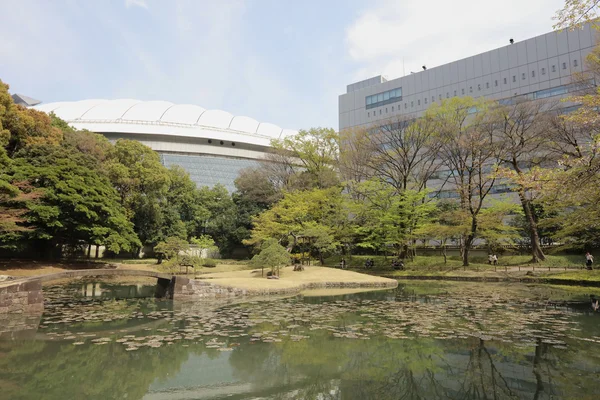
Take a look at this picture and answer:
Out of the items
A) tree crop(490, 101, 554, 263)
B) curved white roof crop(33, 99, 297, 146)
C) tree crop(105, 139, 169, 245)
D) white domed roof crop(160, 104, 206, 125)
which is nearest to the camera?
tree crop(490, 101, 554, 263)

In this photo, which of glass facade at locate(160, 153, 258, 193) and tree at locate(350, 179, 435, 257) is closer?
tree at locate(350, 179, 435, 257)

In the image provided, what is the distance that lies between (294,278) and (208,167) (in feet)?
119

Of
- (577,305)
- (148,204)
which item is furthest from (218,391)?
(148,204)

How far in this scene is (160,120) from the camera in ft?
184

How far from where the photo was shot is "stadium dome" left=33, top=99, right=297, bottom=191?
5259 centimetres

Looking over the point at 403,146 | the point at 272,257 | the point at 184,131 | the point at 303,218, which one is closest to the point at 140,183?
the point at 303,218

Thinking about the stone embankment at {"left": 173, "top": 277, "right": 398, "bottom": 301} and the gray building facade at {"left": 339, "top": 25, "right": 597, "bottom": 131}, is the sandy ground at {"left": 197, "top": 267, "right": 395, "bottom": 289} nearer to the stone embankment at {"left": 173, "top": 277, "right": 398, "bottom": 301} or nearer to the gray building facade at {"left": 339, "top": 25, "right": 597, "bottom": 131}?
the stone embankment at {"left": 173, "top": 277, "right": 398, "bottom": 301}

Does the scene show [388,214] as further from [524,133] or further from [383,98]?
[383,98]

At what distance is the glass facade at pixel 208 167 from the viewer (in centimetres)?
5032

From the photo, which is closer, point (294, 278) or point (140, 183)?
point (294, 278)

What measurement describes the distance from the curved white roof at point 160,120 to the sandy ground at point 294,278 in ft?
127

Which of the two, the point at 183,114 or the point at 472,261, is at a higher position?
the point at 183,114

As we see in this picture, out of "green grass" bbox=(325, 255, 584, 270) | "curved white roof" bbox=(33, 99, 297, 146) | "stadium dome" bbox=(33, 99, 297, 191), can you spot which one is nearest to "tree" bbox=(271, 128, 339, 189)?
"green grass" bbox=(325, 255, 584, 270)

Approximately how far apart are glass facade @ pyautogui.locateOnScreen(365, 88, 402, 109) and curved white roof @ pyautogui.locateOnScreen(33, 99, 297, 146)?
1724 cm
